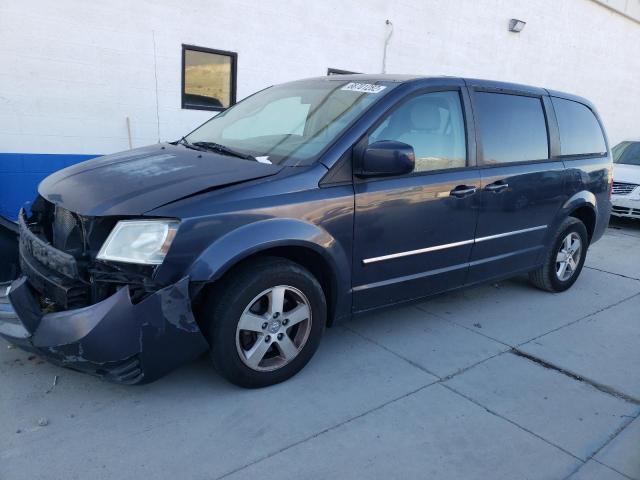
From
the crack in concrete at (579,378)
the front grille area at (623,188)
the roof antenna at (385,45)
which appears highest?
the roof antenna at (385,45)

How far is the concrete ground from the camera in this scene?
2.52 meters


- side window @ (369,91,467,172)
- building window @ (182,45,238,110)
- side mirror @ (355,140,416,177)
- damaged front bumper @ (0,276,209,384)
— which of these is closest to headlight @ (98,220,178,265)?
damaged front bumper @ (0,276,209,384)

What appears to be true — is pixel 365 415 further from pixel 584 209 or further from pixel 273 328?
pixel 584 209

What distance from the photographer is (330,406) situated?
2994 millimetres

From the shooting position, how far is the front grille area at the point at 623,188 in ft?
29.3

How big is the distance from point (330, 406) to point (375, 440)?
0.37m

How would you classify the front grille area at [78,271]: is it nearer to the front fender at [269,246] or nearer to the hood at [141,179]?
the hood at [141,179]

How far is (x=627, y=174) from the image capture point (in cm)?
916

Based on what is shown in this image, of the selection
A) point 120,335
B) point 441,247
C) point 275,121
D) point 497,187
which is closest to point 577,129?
point 497,187

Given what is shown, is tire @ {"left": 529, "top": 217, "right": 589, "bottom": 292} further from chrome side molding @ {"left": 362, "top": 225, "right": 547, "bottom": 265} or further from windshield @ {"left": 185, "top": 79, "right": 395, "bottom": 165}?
windshield @ {"left": 185, "top": 79, "right": 395, "bottom": 165}

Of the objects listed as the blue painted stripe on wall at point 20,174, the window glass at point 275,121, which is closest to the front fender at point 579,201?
the window glass at point 275,121

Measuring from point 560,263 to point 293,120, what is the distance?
120 inches

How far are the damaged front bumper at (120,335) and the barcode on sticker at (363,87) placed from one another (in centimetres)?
180

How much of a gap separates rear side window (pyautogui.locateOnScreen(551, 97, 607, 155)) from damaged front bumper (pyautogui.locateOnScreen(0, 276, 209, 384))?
12.2 ft
